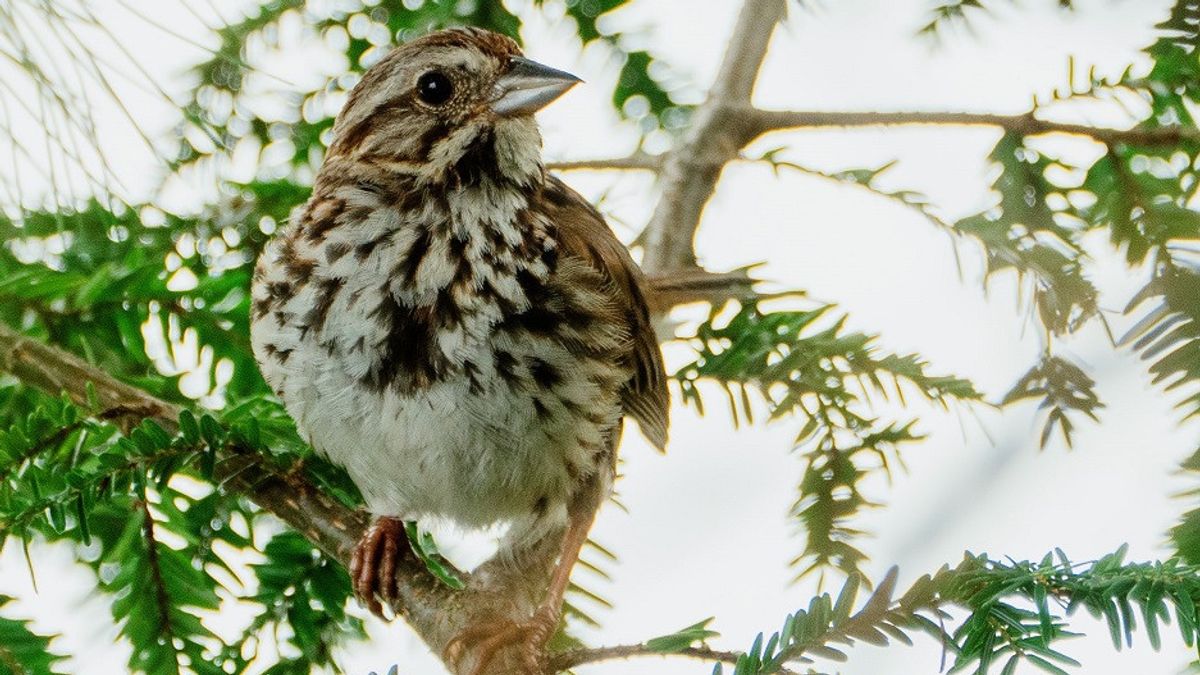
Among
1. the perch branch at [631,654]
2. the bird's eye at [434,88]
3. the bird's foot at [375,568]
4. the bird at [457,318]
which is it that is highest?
the bird's eye at [434,88]

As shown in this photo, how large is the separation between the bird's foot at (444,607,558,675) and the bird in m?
0.10

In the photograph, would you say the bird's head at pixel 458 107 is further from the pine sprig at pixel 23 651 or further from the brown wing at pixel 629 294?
the pine sprig at pixel 23 651

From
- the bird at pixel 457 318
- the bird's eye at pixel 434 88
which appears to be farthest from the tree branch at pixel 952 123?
the bird's eye at pixel 434 88

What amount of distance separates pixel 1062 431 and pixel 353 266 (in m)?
1.16

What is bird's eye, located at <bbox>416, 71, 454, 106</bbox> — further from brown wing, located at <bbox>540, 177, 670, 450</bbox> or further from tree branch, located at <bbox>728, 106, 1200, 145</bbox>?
tree branch, located at <bbox>728, 106, 1200, 145</bbox>

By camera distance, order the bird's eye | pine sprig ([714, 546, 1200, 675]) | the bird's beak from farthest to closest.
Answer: the bird's eye
the bird's beak
pine sprig ([714, 546, 1200, 675])

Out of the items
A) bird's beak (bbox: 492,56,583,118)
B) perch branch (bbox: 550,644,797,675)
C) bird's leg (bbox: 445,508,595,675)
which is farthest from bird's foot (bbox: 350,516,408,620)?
bird's beak (bbox: 492,56,583,118)

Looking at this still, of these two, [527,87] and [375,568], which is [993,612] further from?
[527,87]

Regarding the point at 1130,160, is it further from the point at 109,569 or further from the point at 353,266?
the point at 109,569

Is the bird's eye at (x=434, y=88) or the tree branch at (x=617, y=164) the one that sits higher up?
the tree branch at (x=617, y=164)

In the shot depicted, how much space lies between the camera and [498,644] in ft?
5.81

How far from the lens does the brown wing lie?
8.02ft

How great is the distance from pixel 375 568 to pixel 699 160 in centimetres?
104

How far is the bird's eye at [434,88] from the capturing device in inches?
97.3
